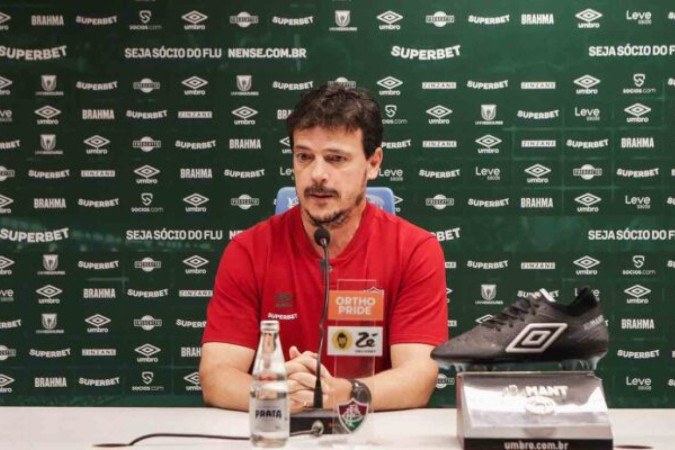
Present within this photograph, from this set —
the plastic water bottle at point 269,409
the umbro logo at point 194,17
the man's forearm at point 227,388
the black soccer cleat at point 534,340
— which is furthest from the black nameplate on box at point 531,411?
the umbro logo at point 194,17

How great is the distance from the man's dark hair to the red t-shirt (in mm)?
255

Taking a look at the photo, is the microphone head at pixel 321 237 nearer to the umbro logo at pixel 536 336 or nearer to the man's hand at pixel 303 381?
the man's hand at pixel 303 381

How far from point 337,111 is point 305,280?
44cm

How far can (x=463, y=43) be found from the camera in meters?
4.30

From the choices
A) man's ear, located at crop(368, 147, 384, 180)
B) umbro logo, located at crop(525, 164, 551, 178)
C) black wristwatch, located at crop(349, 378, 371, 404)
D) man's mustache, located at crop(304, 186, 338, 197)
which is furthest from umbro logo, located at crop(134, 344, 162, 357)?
black wristwatch, located at crop(349, 378, 371, 404)

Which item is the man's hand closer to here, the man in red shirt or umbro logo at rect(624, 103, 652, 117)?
the man in red shirt

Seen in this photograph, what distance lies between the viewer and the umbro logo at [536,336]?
1365 millimetres

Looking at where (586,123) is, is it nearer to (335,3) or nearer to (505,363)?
(335,3)

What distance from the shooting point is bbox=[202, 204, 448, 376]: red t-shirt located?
2.17m

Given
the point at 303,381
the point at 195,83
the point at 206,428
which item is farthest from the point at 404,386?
the point at 195,83

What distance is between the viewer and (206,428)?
60.3 inches

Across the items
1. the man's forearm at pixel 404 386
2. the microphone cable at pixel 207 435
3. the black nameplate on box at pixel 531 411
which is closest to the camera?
the black nameplate on box at pixel 531 411

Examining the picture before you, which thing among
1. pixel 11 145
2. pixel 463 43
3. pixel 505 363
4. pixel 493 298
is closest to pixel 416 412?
pixel 505 363

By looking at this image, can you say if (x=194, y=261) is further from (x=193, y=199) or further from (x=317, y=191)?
(x=317, y=191)
